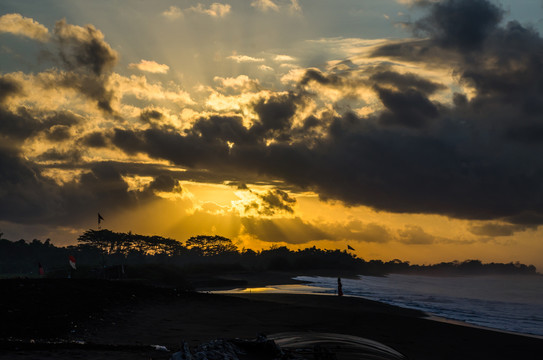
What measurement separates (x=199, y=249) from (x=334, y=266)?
54.4 metres

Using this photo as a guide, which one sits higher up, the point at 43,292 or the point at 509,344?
the point at 43,292

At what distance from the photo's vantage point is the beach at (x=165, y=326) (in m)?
16.8

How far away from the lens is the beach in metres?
16.8

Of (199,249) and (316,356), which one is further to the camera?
(199,249)

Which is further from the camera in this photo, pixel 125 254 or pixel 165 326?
pixel 125 254

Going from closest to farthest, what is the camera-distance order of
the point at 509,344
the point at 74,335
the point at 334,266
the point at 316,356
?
the point at 316,356
the point at 74,335
the point at 509,344
the point at 334,266

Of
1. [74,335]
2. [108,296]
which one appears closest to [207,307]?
[108,296]

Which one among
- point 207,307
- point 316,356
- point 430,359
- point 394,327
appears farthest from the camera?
point 207,307

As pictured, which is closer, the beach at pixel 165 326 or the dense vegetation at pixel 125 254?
the beach at pixel 165 326

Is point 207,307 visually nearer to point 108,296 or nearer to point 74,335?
point 108,296

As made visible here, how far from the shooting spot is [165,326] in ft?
74.0

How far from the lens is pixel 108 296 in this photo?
2716cm

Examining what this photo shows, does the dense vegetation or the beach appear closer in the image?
the beach

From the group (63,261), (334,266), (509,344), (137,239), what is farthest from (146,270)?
(334,266)
